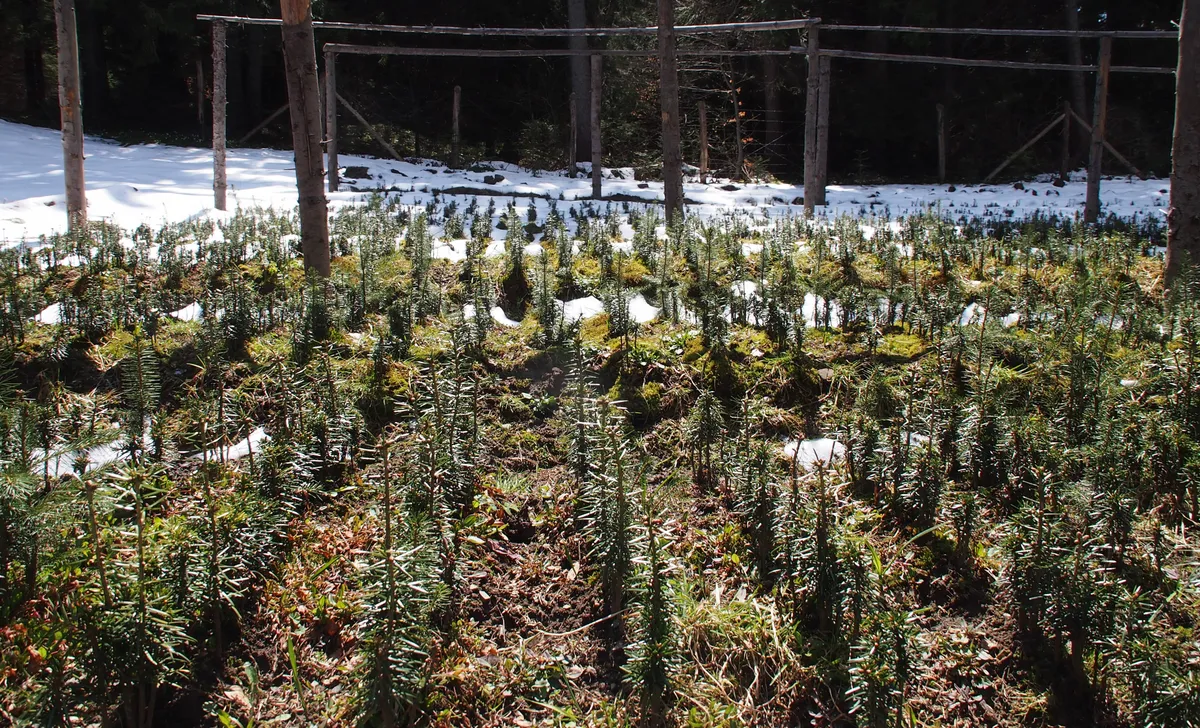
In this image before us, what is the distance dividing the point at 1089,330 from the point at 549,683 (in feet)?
12.6

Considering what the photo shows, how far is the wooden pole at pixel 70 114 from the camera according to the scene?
883 centimetres

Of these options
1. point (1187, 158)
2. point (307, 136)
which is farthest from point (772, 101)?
point (307, 136)

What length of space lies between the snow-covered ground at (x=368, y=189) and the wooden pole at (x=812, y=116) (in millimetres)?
558

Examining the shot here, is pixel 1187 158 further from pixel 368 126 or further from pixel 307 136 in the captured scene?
pixel 368 126

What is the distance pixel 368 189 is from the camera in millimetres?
13734

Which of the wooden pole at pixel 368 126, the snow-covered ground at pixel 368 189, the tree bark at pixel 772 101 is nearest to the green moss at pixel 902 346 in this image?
the snow-covered ground at pixel 368 189

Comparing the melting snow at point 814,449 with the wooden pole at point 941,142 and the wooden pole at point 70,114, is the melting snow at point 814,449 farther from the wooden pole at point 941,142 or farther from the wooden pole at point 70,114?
the wooden pole at point 941,142

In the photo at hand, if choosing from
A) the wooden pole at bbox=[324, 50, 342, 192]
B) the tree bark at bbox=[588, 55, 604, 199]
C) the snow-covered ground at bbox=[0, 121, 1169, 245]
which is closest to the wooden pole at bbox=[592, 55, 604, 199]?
the tree bark at bbox=[588, 55, 604, 199]

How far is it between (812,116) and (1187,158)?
6.89 m

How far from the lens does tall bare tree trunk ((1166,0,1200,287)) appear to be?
6.29 metres

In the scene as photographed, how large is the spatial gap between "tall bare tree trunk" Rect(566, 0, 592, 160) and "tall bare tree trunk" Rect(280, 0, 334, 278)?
16.0m

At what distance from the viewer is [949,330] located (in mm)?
4785

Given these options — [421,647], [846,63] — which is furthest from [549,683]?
[846,63]

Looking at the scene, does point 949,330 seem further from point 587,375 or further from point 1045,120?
point 1045,120
